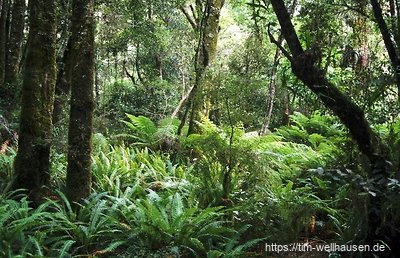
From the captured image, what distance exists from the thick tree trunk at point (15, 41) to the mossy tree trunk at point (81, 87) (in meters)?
7.17

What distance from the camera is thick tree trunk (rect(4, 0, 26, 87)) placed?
11844 millimetres

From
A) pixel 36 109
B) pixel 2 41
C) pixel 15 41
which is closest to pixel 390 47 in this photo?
pixel 36 109

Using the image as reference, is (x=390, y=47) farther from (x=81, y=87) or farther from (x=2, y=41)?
(x=2, y=41)

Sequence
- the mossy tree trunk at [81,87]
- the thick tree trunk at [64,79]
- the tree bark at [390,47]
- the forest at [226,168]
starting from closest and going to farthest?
1. the tree bark at [390,47]
2. the forest at [226,168]
3. the mossy tree trunk at [81,87]
4. the thick tree trunk at [64,79]

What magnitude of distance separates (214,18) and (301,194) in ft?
17.2

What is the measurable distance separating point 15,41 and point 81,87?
26.3ft

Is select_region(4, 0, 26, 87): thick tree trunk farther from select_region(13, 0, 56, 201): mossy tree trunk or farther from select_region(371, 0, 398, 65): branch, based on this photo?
select_region(371, 0, 398, 65): branch

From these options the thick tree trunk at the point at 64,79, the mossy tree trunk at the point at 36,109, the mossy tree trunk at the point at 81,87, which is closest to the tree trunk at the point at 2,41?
the thick tree trunk at the point at 64,79

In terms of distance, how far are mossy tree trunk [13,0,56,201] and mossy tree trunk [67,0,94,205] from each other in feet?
1.88

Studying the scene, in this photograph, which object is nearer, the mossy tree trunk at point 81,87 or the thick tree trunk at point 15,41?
the mossy tree trunk at point 81,87

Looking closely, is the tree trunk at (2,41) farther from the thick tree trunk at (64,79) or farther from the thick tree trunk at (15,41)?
the thick tree trunk at (64,79)

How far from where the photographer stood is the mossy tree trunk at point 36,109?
5984mm

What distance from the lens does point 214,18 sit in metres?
10.1

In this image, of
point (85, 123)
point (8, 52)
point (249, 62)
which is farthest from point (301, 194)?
point (8, 52)
